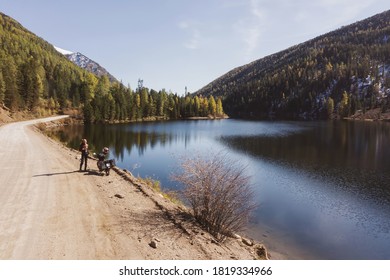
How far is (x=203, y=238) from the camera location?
1388 cm

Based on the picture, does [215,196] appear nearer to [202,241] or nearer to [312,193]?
[202,241]

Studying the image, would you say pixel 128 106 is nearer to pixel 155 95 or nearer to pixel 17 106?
pixel 155 95

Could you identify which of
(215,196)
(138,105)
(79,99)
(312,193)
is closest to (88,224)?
(215,196)

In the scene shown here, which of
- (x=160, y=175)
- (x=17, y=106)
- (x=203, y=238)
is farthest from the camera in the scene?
(x=17, y=106)

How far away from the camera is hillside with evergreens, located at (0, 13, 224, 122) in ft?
300

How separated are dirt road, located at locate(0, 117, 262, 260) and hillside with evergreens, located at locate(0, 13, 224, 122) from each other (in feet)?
242

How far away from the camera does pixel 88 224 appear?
13266 mm

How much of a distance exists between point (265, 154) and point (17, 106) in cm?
7407

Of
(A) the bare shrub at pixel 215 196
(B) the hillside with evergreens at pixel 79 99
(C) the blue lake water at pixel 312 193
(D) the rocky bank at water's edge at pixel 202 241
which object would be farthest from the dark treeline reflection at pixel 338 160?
(B) the hillside with evergreens at pixel 79 99

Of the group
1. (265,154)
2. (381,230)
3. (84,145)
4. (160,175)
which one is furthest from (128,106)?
(381,230)

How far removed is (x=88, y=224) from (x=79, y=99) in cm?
13104

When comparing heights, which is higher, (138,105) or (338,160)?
(138,105)

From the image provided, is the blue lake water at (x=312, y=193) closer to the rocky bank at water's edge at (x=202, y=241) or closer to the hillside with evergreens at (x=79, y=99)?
the rocky bank at water's edge at (x=202, y=241)
